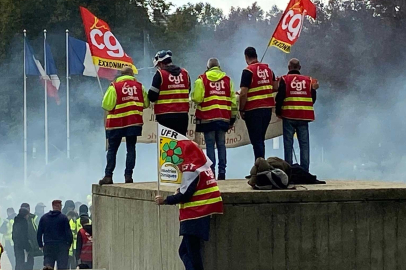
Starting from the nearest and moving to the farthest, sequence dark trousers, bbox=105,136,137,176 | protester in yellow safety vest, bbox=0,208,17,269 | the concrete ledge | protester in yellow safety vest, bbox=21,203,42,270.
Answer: the concrete ledge
dark trousers, bbox=105,136,137,176
protester in yellow safety vest, bbox=21,203,42,270
protester in yellow safety vest, bbox=0,208,17,269

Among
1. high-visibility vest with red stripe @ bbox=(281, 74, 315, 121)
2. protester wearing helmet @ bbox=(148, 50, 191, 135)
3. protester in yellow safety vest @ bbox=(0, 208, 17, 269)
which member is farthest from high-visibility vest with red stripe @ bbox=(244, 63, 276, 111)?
protester in yellow safety vest @ bbox=(0, 208, 17, 269)

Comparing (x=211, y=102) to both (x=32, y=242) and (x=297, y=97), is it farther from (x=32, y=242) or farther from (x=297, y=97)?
(x=32, y=242)

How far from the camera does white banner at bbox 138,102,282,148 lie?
634 inches

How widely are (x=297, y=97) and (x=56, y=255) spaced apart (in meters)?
6.51

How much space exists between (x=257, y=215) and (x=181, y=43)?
1549 inches

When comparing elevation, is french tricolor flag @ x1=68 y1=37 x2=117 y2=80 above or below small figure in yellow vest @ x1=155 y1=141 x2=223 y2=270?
above

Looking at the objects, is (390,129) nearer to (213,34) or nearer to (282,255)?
(213,34)

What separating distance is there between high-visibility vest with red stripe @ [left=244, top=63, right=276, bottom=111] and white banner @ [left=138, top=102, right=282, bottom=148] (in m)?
2.77

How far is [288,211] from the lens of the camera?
10750 millimetres

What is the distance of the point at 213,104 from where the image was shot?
13391 mm

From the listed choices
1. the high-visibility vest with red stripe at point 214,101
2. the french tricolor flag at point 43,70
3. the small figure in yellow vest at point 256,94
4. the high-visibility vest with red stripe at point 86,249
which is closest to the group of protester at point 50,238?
the high-visibility vest with red stripe at point 86,249

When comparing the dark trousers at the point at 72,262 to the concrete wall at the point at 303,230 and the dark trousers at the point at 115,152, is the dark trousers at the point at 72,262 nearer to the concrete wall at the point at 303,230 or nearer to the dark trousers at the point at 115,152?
the dark trousers at the point at 115,152

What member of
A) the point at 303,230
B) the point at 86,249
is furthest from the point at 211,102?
the point at 86,249

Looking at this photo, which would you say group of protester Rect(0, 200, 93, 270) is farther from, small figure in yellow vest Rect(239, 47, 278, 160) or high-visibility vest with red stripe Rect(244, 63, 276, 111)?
high-visibility vest with red stripe Rect(244, 63, 276, 111)
